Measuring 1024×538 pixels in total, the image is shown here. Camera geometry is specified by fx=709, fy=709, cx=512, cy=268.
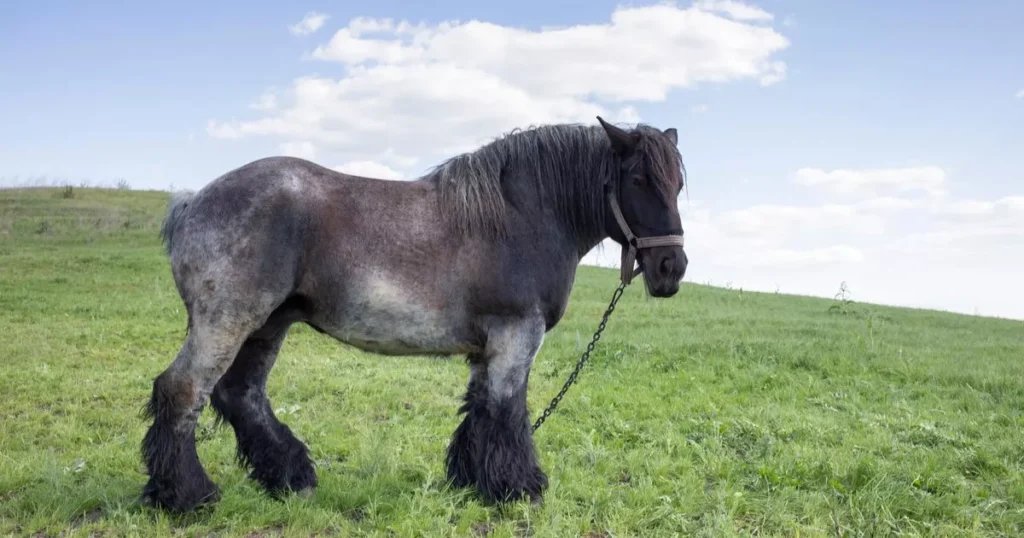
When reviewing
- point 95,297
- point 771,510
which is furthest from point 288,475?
point 95,297

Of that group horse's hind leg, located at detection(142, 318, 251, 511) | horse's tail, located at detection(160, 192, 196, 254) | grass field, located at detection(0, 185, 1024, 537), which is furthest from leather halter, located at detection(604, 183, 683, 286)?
horse's tail, located at detection(160, 192, 196, 254)

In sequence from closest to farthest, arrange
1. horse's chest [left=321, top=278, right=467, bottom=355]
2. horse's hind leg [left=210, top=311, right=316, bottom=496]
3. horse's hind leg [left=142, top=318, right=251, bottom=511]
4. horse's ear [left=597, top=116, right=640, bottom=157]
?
horse's hind leg [left=142, top=318, right=251, bottom=511] → horse's chest [left=321, top=278, right=467, bottom=355] → horse's ear [left=597, top=116, right=640, bottom=157] → horse's hind leg [left=210, top=311, right=316, bottom=496]

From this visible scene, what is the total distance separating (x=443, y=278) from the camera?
15.7 ft

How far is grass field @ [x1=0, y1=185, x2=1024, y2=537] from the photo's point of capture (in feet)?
16.3

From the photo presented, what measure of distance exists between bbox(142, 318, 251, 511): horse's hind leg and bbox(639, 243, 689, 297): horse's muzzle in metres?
2.74

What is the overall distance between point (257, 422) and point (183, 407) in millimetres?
751

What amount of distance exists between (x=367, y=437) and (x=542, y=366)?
168 inches

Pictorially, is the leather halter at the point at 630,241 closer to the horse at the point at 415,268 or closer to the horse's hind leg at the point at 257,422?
the horse at the point at 415,268

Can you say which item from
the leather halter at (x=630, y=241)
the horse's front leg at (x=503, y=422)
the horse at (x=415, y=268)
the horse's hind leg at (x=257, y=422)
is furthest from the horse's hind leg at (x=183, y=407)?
the leather halter at (x=630, y=241)

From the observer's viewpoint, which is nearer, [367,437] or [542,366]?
[367,437]

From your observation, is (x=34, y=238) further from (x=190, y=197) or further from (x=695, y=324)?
(x=190, y=197)

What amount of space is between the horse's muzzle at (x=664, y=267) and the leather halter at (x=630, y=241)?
44 millimetres

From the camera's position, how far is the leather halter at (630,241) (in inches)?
193

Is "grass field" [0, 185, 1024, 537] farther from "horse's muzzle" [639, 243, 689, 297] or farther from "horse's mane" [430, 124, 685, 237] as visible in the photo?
"horse's mane" [430, 124, 685, 237]
